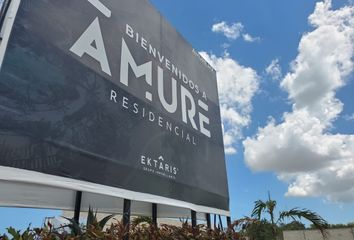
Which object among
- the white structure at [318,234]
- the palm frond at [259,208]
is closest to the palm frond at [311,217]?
the palm frond at [259,208]

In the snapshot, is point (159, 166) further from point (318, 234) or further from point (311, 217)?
point (318, 234)

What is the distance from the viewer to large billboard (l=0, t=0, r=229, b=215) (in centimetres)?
337

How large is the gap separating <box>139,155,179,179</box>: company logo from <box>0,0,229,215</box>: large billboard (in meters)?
0.02

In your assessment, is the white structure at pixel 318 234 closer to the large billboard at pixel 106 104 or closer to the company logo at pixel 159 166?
the large billboard at pixel 106 104

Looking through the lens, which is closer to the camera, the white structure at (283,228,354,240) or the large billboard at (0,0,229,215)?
the large billboard at (0,0,229,215)

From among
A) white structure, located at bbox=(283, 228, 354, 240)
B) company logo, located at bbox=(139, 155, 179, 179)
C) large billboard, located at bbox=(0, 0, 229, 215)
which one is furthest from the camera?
white structure, located at bbox=(283, 228, 354, 240)

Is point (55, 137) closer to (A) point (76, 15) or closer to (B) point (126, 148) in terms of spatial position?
(B) point (126, 148)

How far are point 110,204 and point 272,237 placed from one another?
148 inches

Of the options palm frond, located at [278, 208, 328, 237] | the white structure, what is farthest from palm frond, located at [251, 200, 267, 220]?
the white structure

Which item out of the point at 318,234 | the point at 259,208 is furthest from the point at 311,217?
the point at 318,234

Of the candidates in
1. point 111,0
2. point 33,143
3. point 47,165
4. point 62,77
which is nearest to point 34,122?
point 33,143

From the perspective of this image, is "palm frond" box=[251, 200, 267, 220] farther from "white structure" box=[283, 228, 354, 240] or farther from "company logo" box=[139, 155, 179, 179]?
"white structure" box=[283, 228, 354, 240]

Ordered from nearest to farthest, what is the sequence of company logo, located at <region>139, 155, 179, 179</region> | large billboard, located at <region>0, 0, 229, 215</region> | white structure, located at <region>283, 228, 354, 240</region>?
large billboard, located at <region>0, 0, 229, 215</region> < company logo, located at <region>139, 155, 179, 179</region> < white structure, located at <region>283, 228, 354, 240</region>

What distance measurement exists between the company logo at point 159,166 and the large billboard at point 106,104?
18 millimetres
